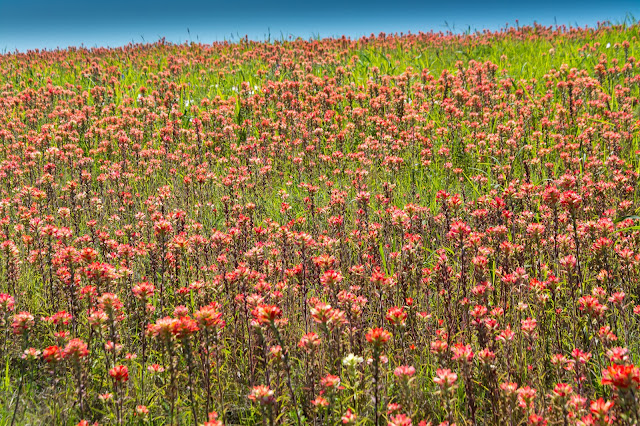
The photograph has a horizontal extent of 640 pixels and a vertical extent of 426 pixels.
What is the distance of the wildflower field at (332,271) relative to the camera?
2826 mm

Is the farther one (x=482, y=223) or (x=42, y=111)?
(x=42, y=111)

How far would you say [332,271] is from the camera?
123 inches

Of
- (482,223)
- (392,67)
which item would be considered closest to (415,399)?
(482,223)

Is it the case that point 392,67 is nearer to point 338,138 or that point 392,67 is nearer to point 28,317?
point 338,138

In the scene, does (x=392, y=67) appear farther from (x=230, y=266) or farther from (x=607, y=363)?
(x=607, y=363)

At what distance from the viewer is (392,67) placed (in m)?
12.8

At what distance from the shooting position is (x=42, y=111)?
11.4m

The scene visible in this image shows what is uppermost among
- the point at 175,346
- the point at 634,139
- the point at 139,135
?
the point at 139,135

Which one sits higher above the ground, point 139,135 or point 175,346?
point 139,135

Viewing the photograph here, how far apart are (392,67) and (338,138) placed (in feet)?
19.2

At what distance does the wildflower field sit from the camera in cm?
283

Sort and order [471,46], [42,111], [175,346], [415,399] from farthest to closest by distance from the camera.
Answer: [471,46], [42,111], [415,399], [175,346]

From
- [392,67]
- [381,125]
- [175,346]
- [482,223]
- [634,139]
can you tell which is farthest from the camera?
[392,67]

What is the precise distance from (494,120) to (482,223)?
4.37 metres
